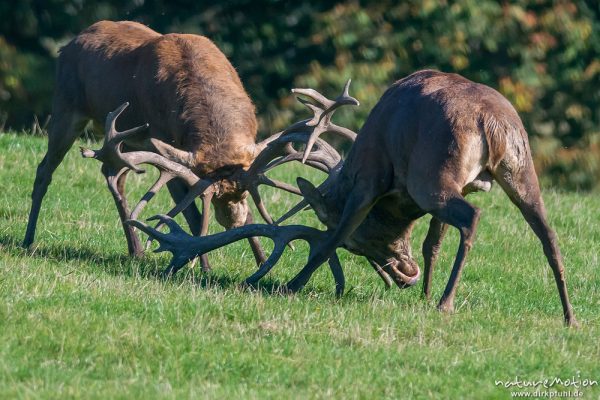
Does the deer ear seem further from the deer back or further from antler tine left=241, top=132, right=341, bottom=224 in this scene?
the deer back

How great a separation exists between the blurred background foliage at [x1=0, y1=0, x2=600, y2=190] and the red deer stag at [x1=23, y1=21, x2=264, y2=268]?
401 inches

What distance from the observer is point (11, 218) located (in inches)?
489

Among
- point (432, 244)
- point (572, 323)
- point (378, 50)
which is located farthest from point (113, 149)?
point (378, 50)

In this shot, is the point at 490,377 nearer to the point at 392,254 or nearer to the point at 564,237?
the point at 392,254

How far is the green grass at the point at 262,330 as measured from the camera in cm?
712

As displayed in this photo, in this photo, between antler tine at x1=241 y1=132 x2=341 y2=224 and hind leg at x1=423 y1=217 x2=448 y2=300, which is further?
antler tine at x1=241 y1=132 x2=341 y2=224

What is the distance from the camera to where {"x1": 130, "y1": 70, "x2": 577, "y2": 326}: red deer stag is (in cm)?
888

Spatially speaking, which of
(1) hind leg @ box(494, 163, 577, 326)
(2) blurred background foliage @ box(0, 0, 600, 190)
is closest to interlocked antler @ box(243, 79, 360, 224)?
(1) hind leg @ box(494, 163, 577, 326)

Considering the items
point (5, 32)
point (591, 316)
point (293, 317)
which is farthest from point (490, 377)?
point (5, 32)

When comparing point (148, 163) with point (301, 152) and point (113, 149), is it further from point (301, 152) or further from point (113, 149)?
point (301, 152)

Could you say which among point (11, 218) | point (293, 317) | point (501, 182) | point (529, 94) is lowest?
point (529, 94)

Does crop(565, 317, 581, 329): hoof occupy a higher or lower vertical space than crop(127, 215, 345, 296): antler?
lower

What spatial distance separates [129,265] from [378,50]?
13.1 m

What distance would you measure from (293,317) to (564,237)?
5376 mm
